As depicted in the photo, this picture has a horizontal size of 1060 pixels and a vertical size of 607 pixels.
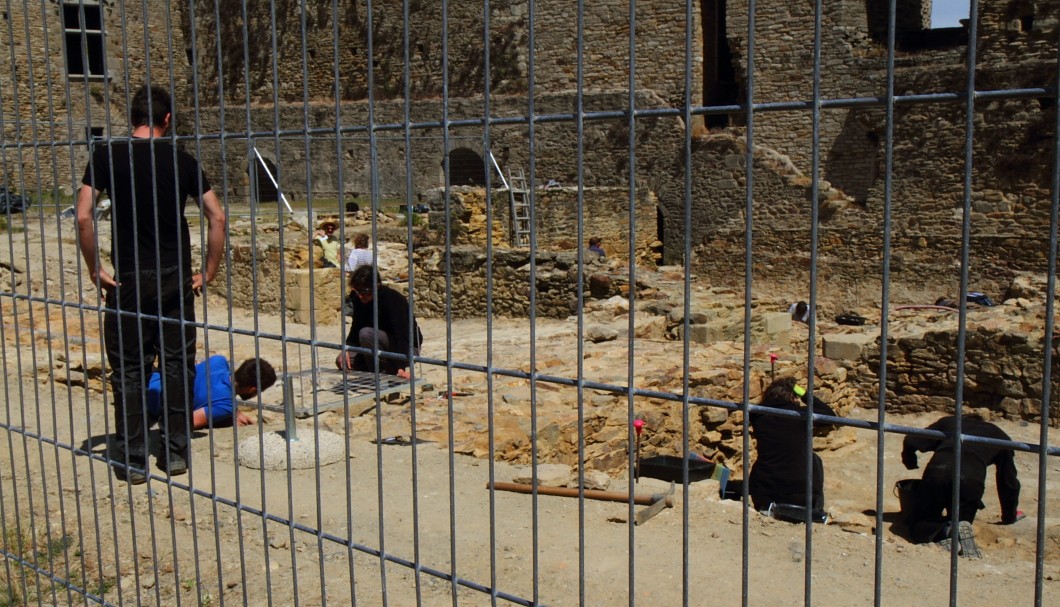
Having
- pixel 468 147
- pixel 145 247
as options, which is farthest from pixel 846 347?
pixel 468 147

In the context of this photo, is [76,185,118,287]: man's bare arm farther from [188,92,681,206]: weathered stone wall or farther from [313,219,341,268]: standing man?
[188,92,681,206]: weathered stone wall

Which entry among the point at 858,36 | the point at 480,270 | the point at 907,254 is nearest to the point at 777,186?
the point at 907,254

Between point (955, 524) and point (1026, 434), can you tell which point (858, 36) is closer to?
point (1026, 434)

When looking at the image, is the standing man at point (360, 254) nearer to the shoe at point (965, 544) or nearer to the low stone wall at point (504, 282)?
the low stone wall at point (504, 282)

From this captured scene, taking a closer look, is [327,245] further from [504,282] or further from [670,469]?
[670,469]

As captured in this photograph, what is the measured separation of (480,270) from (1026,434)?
7.58 metres

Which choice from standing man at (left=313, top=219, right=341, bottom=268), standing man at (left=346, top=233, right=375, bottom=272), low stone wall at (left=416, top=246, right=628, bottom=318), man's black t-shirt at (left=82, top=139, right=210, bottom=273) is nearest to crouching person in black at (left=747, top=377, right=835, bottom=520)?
man's black t-shirt at (left=82, top=139, right=210, bottom=273)

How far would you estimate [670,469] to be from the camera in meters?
5.80

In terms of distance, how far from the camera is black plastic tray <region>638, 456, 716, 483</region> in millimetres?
5664

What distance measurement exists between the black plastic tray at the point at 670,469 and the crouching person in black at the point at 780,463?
0.37 meters

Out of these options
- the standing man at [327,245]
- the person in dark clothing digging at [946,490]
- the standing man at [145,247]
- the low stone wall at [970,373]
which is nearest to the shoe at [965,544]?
the person in dark clothing digging at [946,490]

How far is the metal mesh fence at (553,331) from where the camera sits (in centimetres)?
246

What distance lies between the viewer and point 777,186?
17391 mm

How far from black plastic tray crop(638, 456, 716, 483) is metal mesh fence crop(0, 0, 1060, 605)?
0.15 feet
